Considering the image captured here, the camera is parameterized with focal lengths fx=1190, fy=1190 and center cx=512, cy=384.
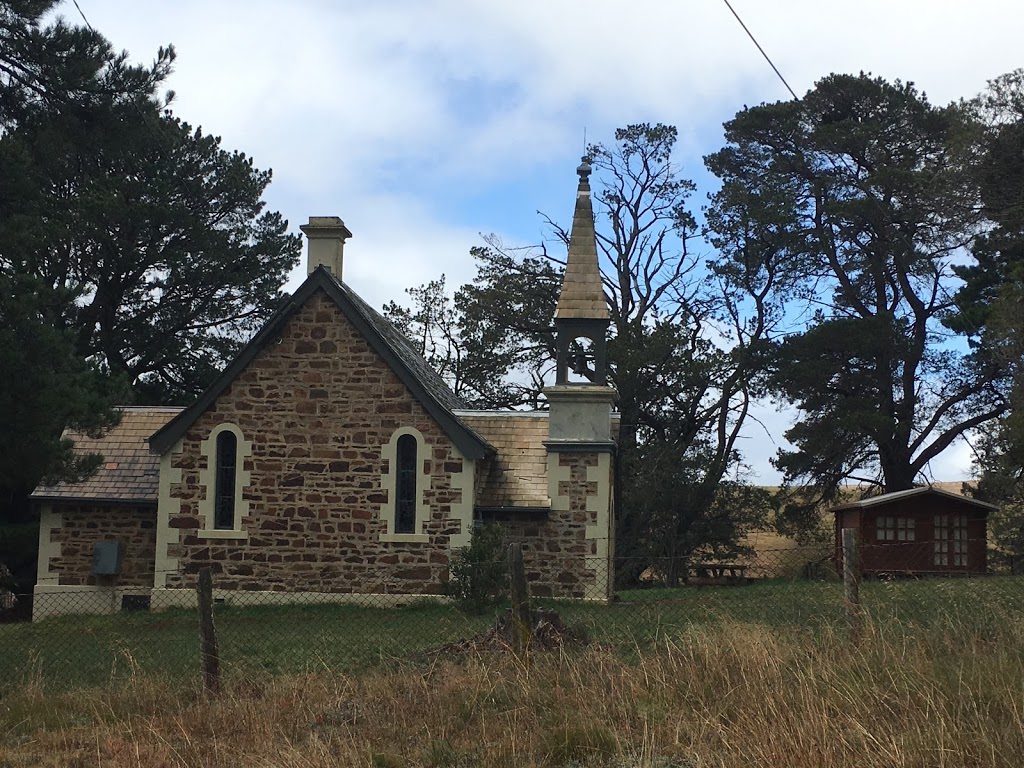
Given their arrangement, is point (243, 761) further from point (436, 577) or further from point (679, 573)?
point (679, 573)

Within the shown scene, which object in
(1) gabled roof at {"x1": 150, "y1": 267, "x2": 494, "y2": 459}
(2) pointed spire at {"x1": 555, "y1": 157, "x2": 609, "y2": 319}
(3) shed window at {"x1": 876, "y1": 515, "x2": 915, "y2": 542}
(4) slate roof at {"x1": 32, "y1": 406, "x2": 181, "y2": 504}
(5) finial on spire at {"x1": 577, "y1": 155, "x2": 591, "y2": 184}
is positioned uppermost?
(5) finial on spire at {"x1": 577, "y1": 155, "x2": 591, "y2": 184}

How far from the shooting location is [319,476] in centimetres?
2061

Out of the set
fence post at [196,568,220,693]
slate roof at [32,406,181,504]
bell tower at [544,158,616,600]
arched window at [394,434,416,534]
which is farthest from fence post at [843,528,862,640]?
slate roof at [32,406,181,504]

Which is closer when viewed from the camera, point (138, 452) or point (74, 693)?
point (74, 693)

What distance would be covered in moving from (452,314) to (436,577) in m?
20.9

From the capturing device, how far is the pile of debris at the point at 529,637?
927 centimetres

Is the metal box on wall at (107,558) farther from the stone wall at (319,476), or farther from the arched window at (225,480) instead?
the arched window at (225,480)

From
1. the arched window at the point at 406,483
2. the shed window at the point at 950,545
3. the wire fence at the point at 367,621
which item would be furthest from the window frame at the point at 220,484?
the shed window at the point at 950,545

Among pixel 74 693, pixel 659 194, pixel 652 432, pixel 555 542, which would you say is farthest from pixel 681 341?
pixel 74 693

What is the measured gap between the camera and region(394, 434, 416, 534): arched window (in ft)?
67.2

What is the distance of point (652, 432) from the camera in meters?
38.5

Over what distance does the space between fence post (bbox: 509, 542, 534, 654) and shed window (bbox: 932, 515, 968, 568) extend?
22.3 metres

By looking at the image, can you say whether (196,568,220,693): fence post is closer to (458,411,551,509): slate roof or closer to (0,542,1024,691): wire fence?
(0,542,1024,691): wire fence

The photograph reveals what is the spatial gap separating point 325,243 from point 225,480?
183 inches
